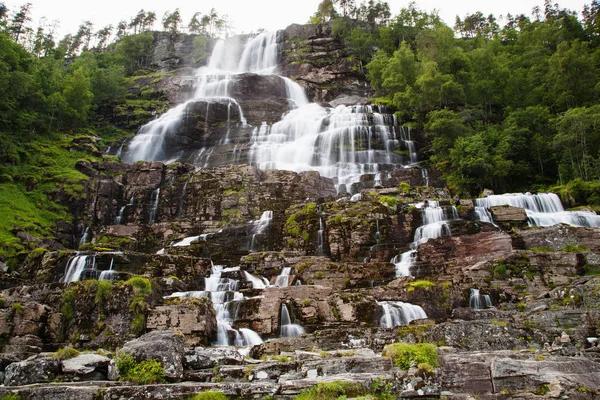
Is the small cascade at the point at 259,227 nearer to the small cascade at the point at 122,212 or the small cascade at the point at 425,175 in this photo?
the small cascade at the point at 122,212

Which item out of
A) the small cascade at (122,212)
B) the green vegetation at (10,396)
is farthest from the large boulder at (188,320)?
the small cascade at (122,212)

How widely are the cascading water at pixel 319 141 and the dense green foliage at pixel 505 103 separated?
127 inches

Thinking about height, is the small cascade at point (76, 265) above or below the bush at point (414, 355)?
above

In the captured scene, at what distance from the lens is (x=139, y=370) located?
7277 mm

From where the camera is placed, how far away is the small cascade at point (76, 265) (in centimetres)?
2177

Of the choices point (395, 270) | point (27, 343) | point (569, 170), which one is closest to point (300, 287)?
point (395, 270)

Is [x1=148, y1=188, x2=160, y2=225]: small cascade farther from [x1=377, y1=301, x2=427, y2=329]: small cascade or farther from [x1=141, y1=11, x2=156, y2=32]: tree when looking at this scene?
[x1=141, y1=11, x2=156, y2=32]: tree

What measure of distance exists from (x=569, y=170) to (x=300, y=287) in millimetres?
26984

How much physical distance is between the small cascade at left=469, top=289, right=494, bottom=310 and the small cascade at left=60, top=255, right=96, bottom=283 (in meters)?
18.0

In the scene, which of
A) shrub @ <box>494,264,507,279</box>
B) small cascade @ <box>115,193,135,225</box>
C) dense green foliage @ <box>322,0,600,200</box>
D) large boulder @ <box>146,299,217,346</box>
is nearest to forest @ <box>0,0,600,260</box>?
dense green foliage @ <box>322,0,600,200</box>

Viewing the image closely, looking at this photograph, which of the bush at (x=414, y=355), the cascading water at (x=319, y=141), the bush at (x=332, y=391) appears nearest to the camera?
the bush at (x=332, y=391)

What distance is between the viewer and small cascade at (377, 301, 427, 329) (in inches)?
629

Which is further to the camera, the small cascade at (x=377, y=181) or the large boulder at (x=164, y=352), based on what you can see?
the small cascade at (x=377, y=181)

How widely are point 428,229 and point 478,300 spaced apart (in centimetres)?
764
